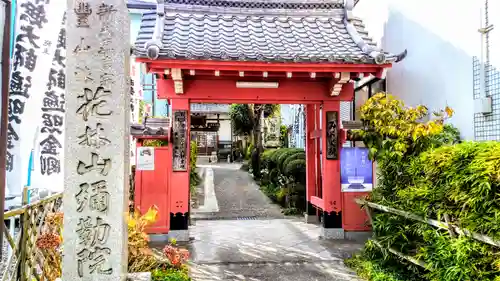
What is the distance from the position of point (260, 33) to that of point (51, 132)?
4.82 meters

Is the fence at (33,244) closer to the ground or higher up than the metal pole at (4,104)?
closer to the ground

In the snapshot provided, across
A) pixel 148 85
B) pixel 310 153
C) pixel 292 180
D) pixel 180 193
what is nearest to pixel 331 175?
pixel 310 153

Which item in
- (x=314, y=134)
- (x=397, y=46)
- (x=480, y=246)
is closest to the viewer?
(x=480, y=246)

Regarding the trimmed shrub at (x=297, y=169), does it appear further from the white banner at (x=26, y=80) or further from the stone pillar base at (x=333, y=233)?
the white banner at (x=26, y=80)

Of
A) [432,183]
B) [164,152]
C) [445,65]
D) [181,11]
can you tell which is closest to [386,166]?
[432,183]

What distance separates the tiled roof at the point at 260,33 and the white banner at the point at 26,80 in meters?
1.67

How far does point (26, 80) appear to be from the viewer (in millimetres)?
6324

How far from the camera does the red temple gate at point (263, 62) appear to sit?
6848mm

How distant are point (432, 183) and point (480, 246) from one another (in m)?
1.03

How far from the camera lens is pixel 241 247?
7.42m

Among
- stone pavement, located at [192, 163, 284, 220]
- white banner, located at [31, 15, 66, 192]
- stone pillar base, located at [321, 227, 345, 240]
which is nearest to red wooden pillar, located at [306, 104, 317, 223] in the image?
stone pillar base, located at [321, 227, 345, 240]

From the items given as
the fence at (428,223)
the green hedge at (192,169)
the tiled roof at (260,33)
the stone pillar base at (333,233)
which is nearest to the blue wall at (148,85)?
the green hedge at (192,169)

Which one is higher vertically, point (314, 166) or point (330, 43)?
point (330, 43)

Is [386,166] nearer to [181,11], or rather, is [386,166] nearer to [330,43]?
[330,43]
